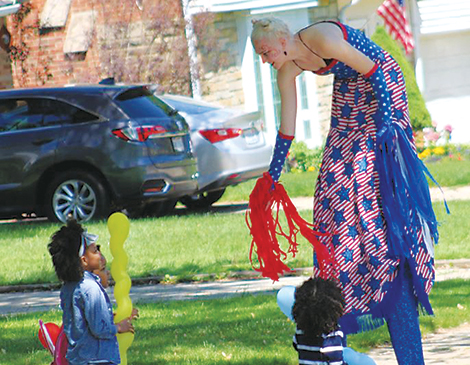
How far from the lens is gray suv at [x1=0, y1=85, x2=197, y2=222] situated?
1195 centimetres

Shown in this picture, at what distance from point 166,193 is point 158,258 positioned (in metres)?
2.43

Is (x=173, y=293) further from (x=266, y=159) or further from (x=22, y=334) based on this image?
(x=266, y=159)

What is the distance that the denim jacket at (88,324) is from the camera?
4.69 meters

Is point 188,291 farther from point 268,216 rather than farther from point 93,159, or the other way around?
point 93,159

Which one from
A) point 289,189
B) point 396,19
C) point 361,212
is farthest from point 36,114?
point 396,19

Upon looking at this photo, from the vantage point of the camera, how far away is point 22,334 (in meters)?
6.71

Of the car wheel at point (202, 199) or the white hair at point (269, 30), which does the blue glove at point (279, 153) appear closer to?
the white hair at point (269, 30)

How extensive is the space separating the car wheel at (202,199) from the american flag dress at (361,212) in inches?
341

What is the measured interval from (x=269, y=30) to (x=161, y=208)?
27.7 feet

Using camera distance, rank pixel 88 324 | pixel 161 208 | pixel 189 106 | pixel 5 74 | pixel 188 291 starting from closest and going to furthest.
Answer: pixel 88 324 → pixel 188 291 → pixel 161 208 → pixel 189 106 → pixel 5 74

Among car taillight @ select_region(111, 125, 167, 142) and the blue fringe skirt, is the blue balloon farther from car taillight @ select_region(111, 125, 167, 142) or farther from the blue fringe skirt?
car taillight @ select_region(111, 125, 167, 142)

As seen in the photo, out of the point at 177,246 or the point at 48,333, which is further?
the point at 177,246

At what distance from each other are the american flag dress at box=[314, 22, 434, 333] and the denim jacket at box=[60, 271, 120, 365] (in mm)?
967

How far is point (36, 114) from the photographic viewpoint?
40.3ft
